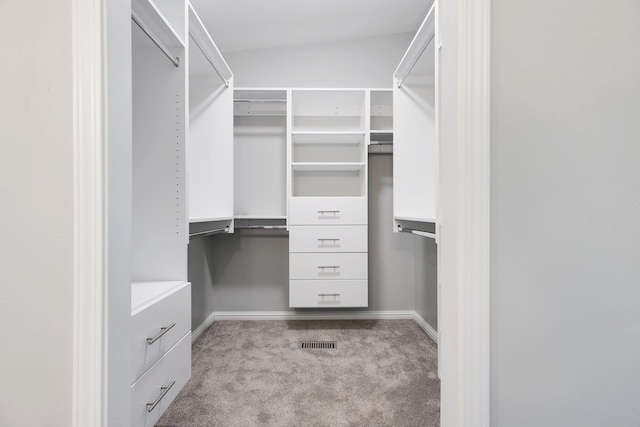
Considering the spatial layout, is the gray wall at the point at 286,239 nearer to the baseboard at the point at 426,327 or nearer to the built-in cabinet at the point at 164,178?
the baseboard at the point at 426,327

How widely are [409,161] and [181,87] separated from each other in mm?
1401

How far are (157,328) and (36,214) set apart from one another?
56 centimetres

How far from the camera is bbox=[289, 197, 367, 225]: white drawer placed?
2156 millimetres

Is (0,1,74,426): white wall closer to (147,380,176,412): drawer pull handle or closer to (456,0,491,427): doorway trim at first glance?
(147,380,176,412): drawer pull handle

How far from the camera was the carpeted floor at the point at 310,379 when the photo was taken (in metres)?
1.29

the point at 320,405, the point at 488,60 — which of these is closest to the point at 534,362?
the point at 488,60

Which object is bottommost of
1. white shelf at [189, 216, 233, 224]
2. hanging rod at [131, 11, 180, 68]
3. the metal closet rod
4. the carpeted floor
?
the carpeted floor

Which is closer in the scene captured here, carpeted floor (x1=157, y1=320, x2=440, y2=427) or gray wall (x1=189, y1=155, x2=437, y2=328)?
carpeted floor (x1=157, y1=320, x2=440, y2=427)

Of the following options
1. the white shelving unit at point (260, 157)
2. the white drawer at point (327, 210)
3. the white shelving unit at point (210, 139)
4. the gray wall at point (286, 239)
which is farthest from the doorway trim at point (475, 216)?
the white shelving unit at point (260, 157)

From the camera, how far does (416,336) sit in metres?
2.17

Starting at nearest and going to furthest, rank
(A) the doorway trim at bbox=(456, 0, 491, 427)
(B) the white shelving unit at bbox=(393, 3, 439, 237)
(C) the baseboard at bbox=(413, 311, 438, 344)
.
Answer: (A) the doorway trim at bbox=(456, 0, 491, 427) → (B) the white shelving unit at bbox=(393, 3, 439, 237) → (C) the baseboard at bbox=(413, 311, 438, 344)

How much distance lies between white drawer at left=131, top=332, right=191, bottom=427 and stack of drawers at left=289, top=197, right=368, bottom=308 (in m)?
0.99

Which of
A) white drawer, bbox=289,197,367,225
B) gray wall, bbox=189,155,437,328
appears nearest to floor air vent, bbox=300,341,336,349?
gray wall, bbox=189,155,437,328

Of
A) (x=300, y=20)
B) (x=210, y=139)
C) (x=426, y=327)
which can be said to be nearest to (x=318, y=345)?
(x=426, y=327)
